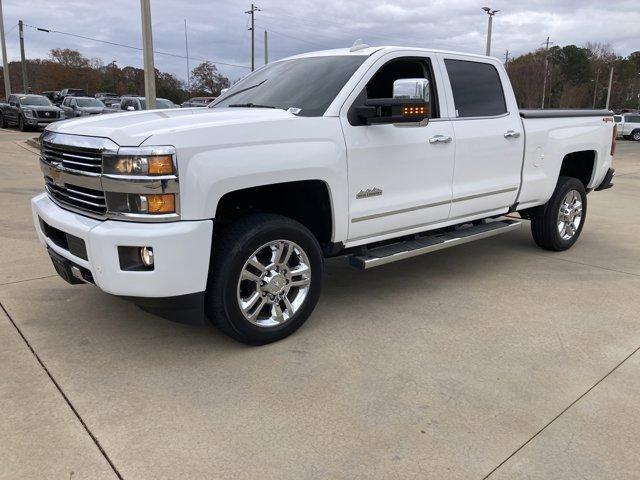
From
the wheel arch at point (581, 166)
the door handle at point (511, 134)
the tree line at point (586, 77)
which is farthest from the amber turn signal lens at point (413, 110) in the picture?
the tree line at point (586, 77)

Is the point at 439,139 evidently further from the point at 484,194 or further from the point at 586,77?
the point at 586,77

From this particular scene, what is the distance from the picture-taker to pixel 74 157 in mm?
3533

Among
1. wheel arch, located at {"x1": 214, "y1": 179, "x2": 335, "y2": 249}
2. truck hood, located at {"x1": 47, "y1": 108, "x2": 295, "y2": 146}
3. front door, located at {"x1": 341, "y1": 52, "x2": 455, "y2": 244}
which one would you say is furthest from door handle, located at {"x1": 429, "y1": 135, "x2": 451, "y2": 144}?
truck hood, located at {"x1": 47, "y1": 108, "x2": 295, "y2": 146}

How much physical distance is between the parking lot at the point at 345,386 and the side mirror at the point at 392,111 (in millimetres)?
1487

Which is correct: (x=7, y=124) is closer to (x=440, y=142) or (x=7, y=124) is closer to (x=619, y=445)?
(x=440, y=142)

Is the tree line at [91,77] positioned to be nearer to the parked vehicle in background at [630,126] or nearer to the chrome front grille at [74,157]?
the parked vehicle in background at [630,126]

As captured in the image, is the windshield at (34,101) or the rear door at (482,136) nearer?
the rear door at (482,136)

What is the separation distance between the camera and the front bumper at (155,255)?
3.19m

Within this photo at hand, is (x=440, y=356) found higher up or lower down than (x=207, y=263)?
lower down

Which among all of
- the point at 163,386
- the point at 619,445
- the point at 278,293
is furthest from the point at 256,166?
the point at 619,445

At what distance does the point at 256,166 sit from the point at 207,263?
655 mm

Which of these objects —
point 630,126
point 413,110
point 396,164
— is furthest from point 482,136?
point 630,126

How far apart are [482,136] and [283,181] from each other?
7.22 feet

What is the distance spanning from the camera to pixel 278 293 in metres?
3.81
